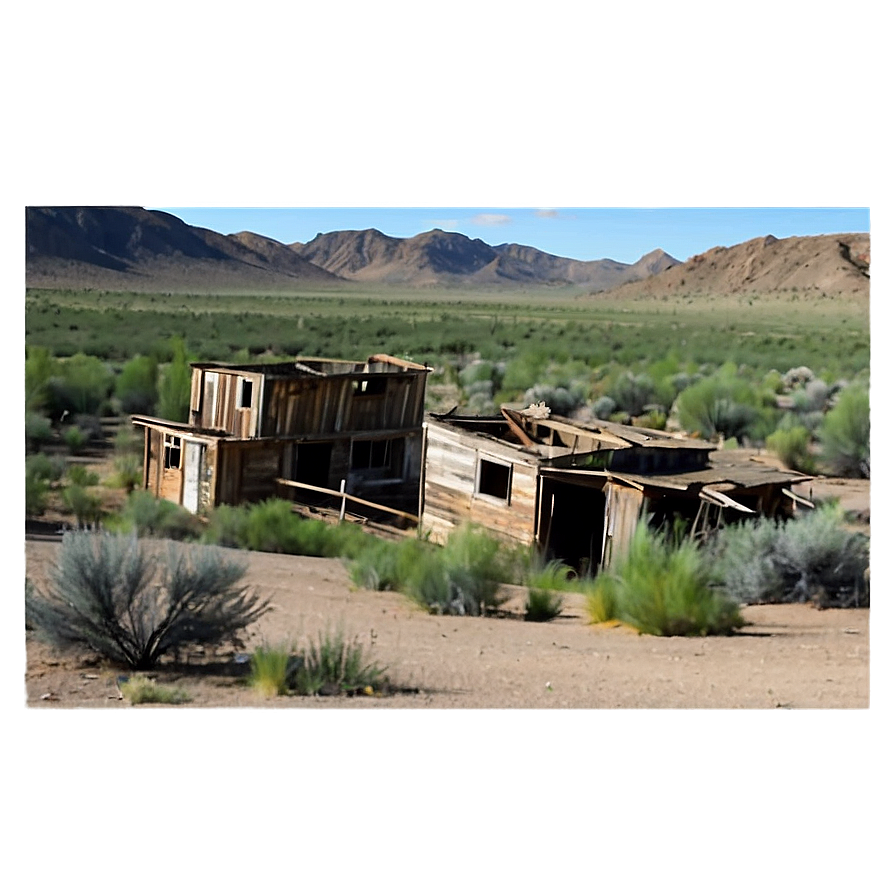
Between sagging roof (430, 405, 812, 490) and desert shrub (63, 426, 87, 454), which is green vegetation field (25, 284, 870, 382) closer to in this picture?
desert shrub (63, 426, 87, 454)

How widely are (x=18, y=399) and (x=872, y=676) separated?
162 inches

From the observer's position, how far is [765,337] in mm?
54312

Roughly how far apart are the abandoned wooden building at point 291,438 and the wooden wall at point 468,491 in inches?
61.3

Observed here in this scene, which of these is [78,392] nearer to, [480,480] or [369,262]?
[480,480]

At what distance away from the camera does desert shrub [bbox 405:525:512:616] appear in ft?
35.1

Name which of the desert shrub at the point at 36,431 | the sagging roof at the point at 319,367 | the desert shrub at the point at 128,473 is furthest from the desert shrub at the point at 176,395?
the sagging roof at the point at 319,367

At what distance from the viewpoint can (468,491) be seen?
14.7m

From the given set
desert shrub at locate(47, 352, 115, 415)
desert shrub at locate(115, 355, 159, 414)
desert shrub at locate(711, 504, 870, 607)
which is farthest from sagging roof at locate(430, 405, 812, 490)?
desert shrub at locate(115, 355, 159, 414)

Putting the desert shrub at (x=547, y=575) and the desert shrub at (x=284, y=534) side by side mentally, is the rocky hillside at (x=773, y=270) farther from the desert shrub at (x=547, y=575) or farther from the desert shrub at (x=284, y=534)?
the desert shrub at (x=547, y=575)

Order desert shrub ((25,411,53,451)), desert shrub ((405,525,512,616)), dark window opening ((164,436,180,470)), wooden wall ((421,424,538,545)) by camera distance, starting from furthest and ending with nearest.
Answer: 1. desert shrub ((25,411,53,451))
2. dark window opening ((164,436,180,470))
3. wooden wall ((421,424,538,545))
4. desert shrub ((405,525,512,616))

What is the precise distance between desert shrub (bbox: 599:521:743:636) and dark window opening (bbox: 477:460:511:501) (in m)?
4.34

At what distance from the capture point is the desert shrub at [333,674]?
7.63 m

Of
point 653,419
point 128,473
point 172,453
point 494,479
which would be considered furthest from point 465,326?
point 494,479

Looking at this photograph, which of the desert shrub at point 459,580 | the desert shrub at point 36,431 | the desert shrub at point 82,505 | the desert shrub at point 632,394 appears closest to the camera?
the desert shrub at point 459,580
